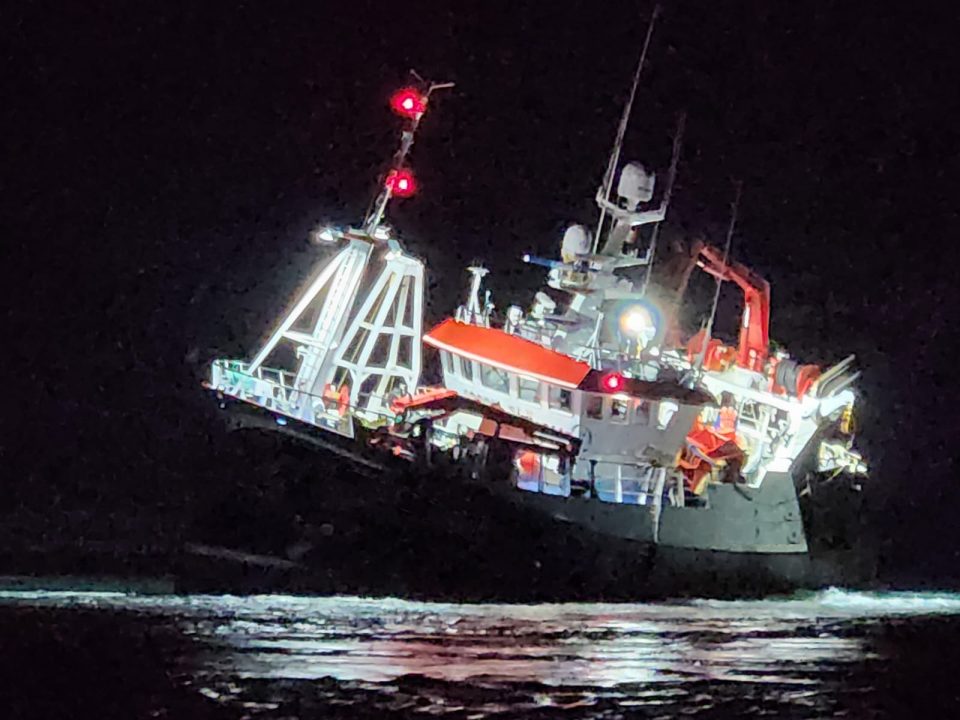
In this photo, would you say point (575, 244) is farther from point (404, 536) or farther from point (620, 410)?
point (404, 536)

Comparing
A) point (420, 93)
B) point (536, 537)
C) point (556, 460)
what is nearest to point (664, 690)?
point (536, 537)

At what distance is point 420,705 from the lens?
14.1 meters

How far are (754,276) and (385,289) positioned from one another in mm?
8673

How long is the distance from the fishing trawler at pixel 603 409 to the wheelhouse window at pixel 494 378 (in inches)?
1.2

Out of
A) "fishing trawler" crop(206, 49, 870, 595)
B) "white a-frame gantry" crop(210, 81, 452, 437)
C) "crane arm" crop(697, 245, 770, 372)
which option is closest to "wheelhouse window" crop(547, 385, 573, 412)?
"fishing trawler" crop(206, 49, 870, 595)

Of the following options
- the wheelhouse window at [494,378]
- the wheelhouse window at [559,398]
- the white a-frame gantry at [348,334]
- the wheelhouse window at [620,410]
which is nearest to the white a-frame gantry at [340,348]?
the white a-frame gantry at [348,334]

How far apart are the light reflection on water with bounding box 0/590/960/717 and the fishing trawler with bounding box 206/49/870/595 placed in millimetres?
1882

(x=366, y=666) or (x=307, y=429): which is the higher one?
(x=307, y=429)

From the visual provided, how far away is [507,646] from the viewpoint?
736 inches

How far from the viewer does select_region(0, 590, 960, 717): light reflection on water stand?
15.4m

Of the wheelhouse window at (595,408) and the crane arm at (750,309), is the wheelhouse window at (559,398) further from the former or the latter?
the crane arm at (750,309)

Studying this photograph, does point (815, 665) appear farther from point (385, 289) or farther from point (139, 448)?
point (139, 448)

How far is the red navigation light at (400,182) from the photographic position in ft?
87.6

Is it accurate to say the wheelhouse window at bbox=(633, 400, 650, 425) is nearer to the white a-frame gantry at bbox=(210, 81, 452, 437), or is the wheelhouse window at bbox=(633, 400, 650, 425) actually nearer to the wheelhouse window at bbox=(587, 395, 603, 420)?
the wheelhouse window at bbox=(587, 395, 603, 420)
